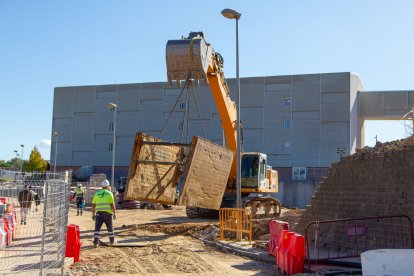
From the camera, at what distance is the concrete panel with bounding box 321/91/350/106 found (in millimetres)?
49719

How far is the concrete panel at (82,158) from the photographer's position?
196 feet

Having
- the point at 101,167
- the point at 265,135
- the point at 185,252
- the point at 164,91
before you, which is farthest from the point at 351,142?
the point at 185,252

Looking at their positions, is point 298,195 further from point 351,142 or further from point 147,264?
point 147,264

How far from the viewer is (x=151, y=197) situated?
655 inches

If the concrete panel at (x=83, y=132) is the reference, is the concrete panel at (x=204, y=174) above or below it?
below

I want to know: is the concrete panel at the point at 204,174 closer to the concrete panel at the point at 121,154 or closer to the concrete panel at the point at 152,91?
the concrete panel at the point at 152,91

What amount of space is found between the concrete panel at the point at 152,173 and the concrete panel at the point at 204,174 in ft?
4.49

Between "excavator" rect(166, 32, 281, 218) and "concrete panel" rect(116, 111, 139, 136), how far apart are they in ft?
114

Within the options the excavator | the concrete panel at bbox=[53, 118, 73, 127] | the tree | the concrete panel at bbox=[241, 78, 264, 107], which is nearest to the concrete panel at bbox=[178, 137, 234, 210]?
the excavator

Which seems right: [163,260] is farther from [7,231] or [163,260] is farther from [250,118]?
[250,118]

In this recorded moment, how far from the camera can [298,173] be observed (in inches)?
2007

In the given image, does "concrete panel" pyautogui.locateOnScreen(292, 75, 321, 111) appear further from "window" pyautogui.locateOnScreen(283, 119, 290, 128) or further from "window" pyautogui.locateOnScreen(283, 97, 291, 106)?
"window" pyautogui.locateOnScreen(283, 119, 290, 128)

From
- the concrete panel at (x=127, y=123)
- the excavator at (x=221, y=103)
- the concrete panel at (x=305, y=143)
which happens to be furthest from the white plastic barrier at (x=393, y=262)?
the concrete panel at (x=127, y=123)

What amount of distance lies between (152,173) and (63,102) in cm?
4903
